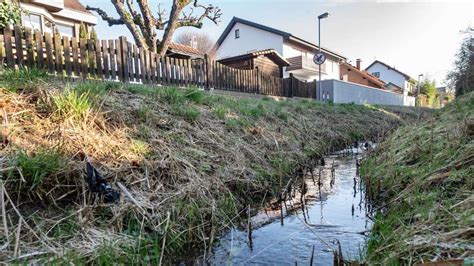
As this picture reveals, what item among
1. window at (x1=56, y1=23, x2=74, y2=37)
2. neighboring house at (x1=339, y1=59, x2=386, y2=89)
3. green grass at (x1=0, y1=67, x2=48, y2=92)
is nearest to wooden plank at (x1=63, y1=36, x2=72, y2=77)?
green grass at (x1=0, y1=67, x2=48, y2=92)

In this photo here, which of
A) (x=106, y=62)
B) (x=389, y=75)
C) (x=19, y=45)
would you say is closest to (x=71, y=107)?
(x=19, y=45)

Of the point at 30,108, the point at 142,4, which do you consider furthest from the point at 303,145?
the point at 142,4

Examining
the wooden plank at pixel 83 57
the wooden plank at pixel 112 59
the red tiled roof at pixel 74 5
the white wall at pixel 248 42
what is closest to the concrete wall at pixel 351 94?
the white wall at pixel 248 42

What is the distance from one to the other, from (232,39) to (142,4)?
1788 cm

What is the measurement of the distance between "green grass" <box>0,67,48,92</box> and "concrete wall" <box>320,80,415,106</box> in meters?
16.1

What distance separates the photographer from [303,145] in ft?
20.3

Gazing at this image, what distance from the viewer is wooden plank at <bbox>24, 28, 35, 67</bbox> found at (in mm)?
6000

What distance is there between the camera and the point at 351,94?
70.5 ft

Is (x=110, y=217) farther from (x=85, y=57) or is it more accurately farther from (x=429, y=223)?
(x=85, y=57)

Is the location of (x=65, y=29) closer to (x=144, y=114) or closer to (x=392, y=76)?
(x=144, y=114)

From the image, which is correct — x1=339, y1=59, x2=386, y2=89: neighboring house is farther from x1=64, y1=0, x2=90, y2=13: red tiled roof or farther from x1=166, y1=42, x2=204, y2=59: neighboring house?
x1=64, y1=0, x2=90, y2=13: red tiled roof

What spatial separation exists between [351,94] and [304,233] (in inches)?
810

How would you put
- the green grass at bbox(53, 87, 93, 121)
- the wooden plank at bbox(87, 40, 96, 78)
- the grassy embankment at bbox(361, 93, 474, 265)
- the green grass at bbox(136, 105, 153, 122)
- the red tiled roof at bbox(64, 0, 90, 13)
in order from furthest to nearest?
the red tiled roof at bbox(64, 0, 90, 13) < the wooden plank at bbox(87, 40, 96, 78) < the green grass at bbox(136, 105, 153, 122) < the green grass at bbox(53, 87, 93, 121) < the grassy embankment at bbox(361, 93, 474, 265)

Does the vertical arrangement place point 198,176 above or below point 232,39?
below
